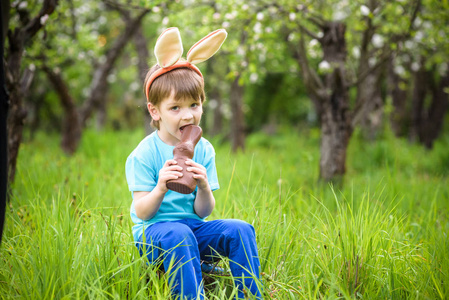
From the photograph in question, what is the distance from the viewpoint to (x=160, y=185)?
1.82 metres

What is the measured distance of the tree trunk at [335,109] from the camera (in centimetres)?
502

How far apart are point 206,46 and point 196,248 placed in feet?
3.38

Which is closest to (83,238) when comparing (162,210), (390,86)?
(162,210)

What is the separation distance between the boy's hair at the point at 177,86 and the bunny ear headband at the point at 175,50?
0.03 m

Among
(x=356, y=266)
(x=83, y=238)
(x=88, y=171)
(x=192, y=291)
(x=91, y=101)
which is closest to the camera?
(x=192, y=291)

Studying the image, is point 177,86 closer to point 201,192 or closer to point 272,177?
point 201,192

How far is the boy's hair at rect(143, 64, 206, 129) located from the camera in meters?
1.98

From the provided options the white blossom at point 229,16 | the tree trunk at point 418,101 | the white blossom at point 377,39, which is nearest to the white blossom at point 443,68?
the tree trunk at point 418,101

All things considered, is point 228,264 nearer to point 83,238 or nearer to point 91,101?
point 83,238

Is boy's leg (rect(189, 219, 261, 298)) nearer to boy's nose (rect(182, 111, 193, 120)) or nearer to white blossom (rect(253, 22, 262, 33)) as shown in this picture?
boy's nose (rect(182, 111, 193, 120))

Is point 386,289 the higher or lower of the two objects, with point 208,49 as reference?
lower

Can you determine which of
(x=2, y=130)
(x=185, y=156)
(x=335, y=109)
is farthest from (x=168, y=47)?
(x=335, y=109)

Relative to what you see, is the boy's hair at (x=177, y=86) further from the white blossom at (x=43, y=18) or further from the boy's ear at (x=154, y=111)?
the white blossom at (x=43, y=18)

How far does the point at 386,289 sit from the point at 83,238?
5.06 feet
